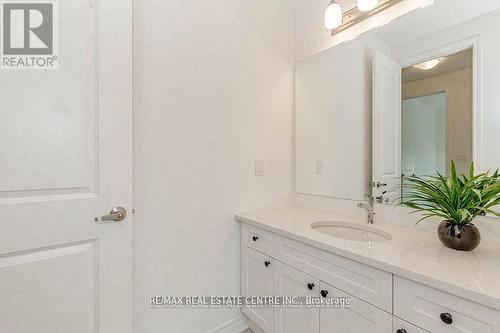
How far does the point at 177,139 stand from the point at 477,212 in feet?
4.82

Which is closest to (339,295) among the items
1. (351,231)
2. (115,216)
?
(351,231)

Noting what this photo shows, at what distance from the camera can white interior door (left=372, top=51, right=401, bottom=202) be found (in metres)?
1.44

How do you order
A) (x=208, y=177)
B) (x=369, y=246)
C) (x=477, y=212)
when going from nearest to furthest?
(x=477, y=212)
(x=369, y=246)
(x=208, y=177)

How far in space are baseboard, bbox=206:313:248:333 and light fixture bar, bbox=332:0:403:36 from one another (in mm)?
2138

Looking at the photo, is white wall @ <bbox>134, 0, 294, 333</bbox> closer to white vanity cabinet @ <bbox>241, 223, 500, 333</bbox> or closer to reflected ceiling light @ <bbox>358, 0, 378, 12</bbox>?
white vanity cabinet @ <bbox>241, 223, 500, 333</bbox>

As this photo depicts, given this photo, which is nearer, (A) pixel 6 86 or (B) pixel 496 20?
(A) pixel 6 86

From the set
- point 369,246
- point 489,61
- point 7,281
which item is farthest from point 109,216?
point 489,61

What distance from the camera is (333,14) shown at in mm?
1645

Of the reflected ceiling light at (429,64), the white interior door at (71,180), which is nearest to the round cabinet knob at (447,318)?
the reflected ceiling light at (429,64)

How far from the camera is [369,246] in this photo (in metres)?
1.07

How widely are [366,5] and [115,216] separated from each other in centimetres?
186

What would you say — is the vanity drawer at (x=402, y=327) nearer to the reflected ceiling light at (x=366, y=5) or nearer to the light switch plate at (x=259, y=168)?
the light switch plate at (x=259, y=168)

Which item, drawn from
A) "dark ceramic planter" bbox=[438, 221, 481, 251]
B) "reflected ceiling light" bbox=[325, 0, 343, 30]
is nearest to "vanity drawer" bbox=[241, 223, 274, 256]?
"dark ceramic planter" bbox=[438, 221, 481, 251]

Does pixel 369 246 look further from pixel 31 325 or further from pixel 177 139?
pixel 31 325
